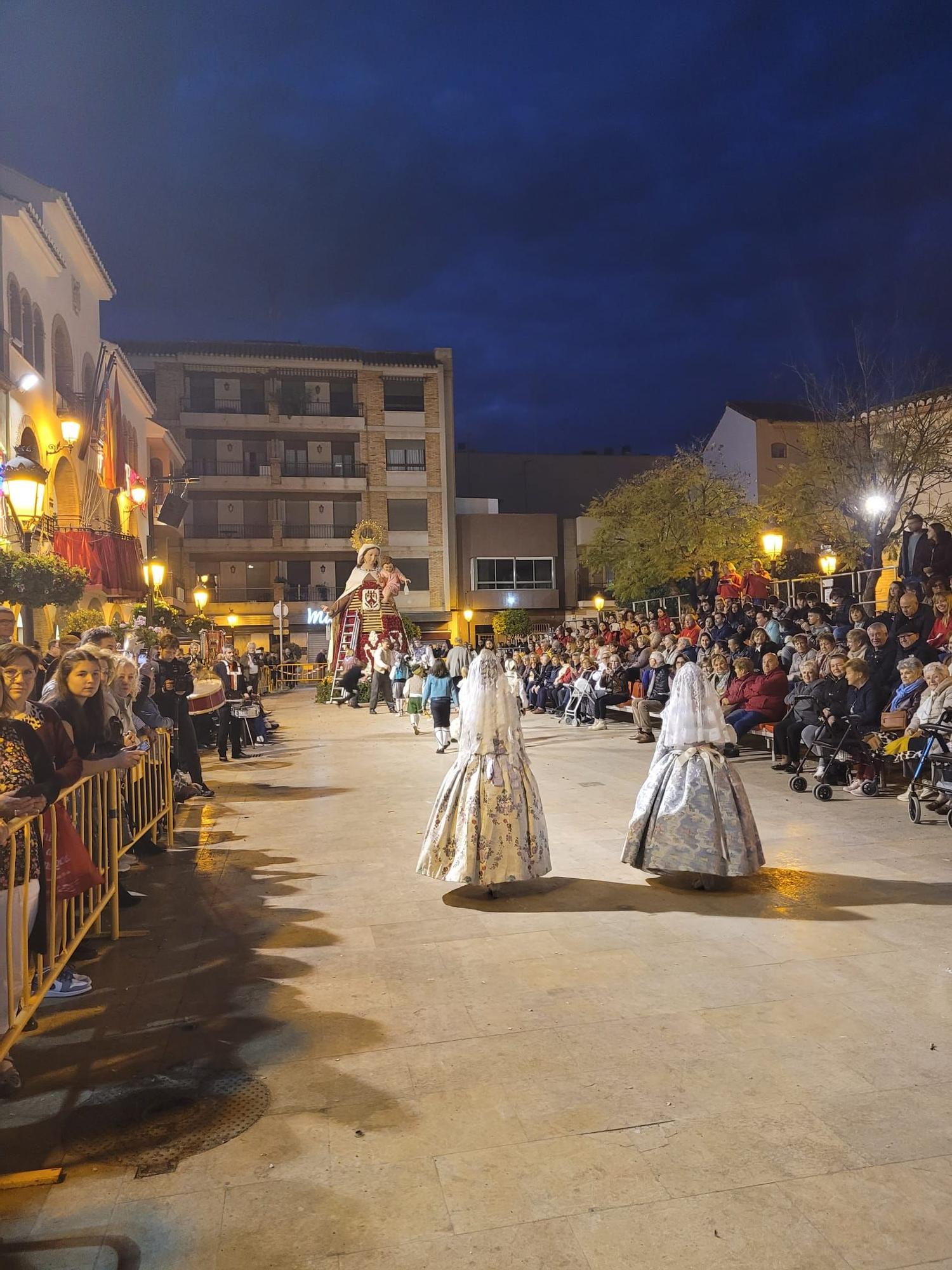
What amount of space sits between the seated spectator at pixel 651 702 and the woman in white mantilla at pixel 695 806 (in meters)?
9.33

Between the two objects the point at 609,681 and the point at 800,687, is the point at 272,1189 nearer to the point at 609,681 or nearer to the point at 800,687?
the point at 800,687

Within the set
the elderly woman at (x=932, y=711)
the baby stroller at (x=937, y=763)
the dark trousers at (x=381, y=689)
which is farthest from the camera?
the dark trousers at (x=381, y=689)

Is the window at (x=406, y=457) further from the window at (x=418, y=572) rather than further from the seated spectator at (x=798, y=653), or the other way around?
the seated spectator at (x=798, y=653)

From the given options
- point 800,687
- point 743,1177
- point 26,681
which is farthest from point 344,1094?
point 800,687

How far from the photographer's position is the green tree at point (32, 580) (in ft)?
34.9

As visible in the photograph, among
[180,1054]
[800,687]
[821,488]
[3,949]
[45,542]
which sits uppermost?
[821,488]

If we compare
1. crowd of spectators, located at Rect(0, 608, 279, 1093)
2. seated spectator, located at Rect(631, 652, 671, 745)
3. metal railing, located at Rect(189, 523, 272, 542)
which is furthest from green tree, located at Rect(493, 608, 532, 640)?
crowd of spectators, located at Rect(0, 608, 279, 1093)

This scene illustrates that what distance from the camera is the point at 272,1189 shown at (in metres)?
3.10

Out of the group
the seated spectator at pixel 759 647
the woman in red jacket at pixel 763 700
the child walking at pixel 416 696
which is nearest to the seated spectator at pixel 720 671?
the seated spectator at pixel 759 647

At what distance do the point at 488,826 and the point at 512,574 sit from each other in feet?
140

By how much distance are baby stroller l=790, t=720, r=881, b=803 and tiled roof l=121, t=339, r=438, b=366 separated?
4136 centimetres

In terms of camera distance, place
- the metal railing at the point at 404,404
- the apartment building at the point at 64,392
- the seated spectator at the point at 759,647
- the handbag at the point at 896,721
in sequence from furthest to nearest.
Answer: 1. the metal railing at the point at 404,404
2. the apartment building at the point at 64,392
3. the seated spectator at the point at 759,647
4. the handbag at the point at 896,721

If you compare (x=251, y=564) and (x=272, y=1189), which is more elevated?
(x=251, y=564)

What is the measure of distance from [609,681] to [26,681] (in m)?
15.5
